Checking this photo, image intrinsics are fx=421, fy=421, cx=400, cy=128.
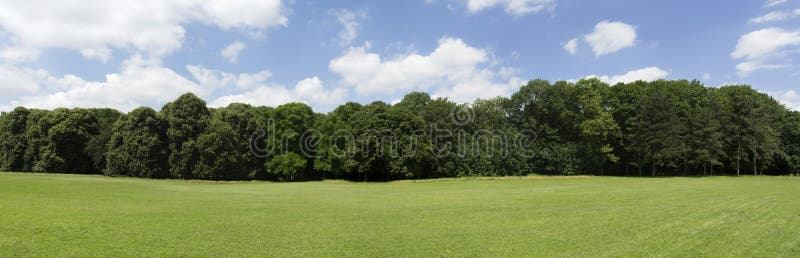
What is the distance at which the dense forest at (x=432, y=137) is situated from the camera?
58.2 meters

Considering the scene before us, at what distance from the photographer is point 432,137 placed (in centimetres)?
6994

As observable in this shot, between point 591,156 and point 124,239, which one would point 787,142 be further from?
point 124,239

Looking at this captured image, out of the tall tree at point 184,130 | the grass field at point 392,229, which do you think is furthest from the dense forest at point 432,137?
the grass field at point 392,229

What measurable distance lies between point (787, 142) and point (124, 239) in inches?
3596

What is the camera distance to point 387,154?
2317 inches

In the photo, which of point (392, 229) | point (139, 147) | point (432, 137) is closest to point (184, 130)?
point (139, 147)

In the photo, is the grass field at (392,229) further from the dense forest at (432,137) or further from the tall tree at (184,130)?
the dense forest at (432,137)

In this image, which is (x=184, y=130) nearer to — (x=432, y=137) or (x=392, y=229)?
(x=432, y=137)

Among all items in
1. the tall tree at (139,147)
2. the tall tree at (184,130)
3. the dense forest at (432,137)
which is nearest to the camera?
the tall tree at (139,147)

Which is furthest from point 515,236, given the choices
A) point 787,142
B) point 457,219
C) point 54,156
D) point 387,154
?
point 787,142

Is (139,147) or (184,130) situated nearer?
(139,147)

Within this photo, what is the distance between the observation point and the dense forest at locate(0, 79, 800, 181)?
58250mm

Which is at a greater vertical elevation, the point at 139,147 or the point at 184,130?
the point at 184,130

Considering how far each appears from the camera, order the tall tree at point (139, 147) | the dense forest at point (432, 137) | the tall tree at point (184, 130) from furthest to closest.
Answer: the dense forest at point (432, 137), the tall tree at point (184, 130), the tall tree at point (139, 147)
